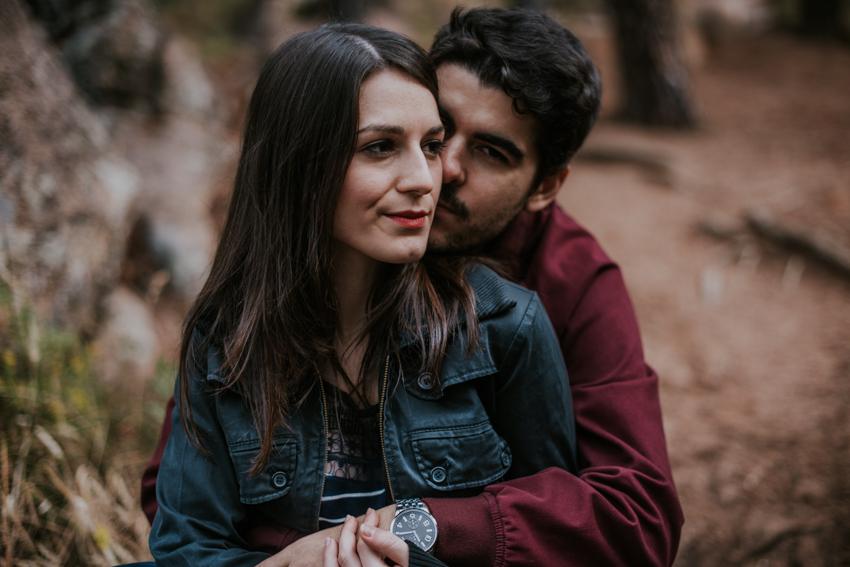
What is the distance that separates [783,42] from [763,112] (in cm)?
360

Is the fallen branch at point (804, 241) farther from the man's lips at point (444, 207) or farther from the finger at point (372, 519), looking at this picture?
the finger at point (372, 519)

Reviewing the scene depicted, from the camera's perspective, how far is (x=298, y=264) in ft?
5.72

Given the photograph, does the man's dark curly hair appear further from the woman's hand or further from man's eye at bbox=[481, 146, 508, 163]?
the woman's hand

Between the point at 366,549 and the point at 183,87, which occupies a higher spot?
the point at 183,87

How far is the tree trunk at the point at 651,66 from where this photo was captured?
709cm

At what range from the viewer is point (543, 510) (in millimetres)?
1646

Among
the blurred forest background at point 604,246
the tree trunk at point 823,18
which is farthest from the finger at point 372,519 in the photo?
the tree trunk at point 823,18

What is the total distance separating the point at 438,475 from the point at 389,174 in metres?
0.89

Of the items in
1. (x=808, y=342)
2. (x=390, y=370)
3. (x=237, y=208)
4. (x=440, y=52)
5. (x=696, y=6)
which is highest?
(x=696, y=6)

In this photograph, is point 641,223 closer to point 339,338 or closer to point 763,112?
point 763,112

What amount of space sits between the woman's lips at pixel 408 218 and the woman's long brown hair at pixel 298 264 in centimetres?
18

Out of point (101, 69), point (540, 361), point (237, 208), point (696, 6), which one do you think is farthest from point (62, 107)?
point (696, 6)

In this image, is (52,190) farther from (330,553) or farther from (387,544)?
(387,544)

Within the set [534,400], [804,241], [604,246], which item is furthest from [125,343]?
[804,241]
